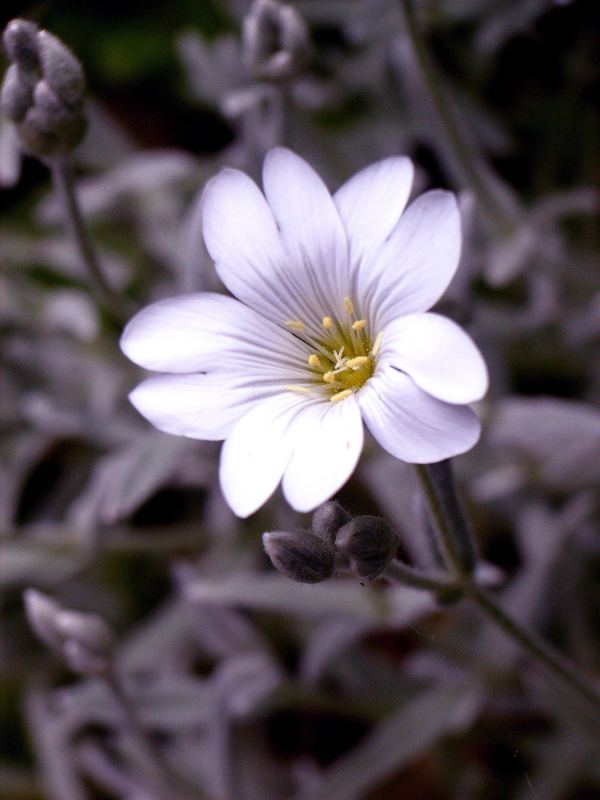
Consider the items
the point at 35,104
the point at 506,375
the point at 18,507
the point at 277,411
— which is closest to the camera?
the point at 277,411

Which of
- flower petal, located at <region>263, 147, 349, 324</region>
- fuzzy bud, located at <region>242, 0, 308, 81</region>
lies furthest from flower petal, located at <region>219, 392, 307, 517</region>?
fuzzy bud, located at <region>242, 0, 308, 81</region>

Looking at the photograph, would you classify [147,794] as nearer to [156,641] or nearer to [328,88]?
[156,641]

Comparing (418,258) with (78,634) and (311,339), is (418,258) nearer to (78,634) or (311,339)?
(311,339)

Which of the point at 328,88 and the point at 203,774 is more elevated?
the point at 328,88

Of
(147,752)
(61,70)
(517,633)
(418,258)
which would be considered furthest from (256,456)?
(147,752)

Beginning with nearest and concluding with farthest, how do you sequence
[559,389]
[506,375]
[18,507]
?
[506,375] → [559,389] → [18,507]

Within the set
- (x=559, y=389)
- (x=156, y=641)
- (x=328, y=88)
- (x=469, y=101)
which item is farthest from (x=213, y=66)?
(x=156, y=641)

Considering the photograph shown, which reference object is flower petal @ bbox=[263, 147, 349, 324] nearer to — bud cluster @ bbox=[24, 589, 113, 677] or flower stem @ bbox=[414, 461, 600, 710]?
flower stem @ bbox=[414, 461, 600, 710]
